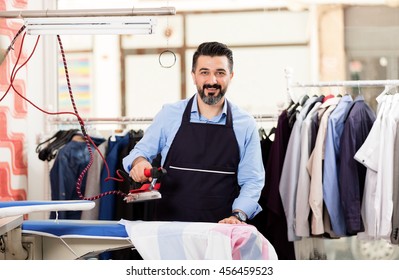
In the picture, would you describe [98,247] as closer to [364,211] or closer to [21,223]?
[21,223]

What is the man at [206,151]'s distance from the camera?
2.87 m

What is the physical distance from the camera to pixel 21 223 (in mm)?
2230

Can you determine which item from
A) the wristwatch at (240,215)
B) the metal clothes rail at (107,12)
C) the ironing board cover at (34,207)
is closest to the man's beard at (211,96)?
the metal clothes rail at (107,12)

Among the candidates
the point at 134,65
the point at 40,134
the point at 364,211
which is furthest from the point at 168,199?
the point at 134,65

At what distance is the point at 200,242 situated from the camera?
205 centimetres

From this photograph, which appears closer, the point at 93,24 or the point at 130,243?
the point at 130,243

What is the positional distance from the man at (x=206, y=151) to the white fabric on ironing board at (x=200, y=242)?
0.72 m

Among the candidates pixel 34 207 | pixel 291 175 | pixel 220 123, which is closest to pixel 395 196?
pixel 291 175

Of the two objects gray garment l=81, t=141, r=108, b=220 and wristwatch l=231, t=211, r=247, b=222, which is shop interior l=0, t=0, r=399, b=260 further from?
wristwatch l=231, t=211, r=247, b=222

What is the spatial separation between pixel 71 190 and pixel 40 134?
482 millimetres

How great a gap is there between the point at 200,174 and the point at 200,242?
0.85m

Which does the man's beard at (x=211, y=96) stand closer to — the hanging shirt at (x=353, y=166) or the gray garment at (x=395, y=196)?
the hanging shirt at (x=353, y=166)

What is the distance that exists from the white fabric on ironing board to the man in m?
0.72

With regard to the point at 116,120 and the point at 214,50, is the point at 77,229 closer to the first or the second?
the point at 214,50
